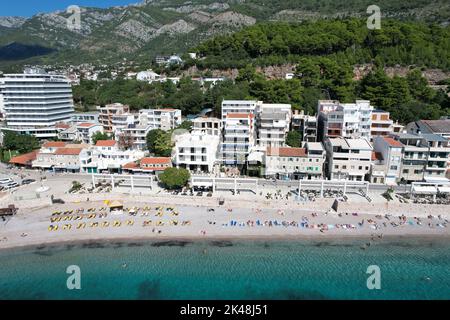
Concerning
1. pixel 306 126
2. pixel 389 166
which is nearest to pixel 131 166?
pixel 306 126

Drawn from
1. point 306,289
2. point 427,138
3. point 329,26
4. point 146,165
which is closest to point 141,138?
point 146,165

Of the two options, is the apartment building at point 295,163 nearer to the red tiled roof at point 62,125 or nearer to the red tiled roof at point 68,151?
the red tiled roof at point 68,151

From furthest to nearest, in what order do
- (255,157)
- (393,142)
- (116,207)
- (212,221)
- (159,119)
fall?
1. (159,119)
2. (255,157)
3. (393,142)
4. (116,207)
5. (212,221)

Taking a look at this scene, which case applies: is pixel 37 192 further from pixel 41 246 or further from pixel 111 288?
pixel 111 288

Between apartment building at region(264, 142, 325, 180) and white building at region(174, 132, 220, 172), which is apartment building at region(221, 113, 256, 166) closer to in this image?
white building at region(174, 132, 220, 172)

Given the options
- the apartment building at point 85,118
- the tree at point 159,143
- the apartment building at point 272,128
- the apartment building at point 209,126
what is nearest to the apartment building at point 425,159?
the apartment building at point 272,128

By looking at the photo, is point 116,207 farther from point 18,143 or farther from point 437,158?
point 437,158
